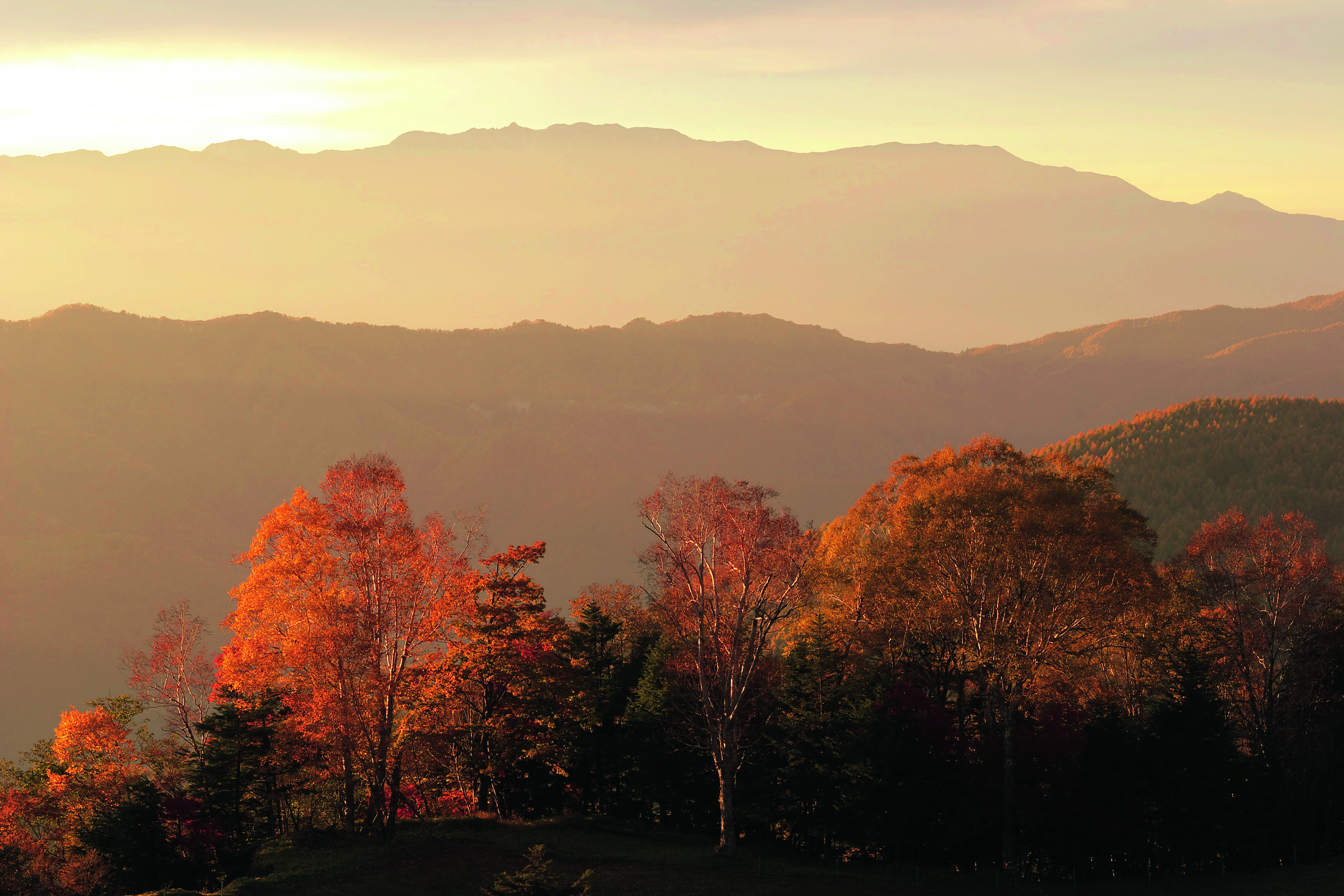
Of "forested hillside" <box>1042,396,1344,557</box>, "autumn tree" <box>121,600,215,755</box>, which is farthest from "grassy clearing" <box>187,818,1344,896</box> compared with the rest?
"forested hillside" <box>1042,396,1344,557</box>

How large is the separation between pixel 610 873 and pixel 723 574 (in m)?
12.7

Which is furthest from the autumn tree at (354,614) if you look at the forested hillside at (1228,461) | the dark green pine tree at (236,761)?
the forested hillside at (1228,461)

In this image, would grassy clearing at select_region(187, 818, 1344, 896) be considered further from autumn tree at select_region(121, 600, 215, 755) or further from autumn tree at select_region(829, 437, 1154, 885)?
autumn tree at select_region(121, 600, 215, 755)

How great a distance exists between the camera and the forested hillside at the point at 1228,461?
6245 inches

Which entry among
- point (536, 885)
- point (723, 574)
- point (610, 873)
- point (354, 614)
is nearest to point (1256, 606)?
point (723, 574)

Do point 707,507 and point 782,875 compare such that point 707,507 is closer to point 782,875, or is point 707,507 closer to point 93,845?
point 782,875

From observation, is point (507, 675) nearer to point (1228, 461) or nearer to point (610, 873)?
point (610, 873)

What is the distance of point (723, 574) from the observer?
4519 centimetres

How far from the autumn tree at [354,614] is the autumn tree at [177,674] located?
1098 centimetres

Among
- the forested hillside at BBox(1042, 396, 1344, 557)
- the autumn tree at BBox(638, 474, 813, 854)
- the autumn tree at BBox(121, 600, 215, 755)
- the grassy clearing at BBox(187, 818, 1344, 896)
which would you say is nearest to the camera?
the grassy clearing at BBox(187, 818, 1344, 896)

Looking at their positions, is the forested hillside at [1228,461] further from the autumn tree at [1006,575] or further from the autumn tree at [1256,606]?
the autumn tree at [1006,575]

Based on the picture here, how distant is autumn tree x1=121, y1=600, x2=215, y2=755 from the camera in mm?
55281

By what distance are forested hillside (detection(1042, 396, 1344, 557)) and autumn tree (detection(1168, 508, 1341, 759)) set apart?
96471mm

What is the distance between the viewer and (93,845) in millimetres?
44312
